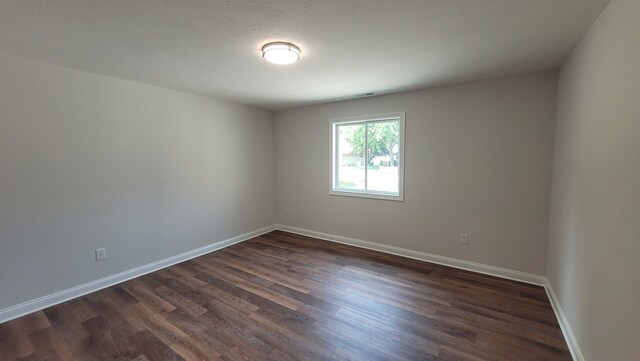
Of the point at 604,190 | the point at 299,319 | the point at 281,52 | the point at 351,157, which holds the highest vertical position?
the point at 281,52

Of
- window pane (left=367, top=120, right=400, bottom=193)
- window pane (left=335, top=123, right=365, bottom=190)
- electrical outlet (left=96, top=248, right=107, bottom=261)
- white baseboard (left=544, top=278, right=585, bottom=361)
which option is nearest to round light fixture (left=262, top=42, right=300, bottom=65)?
window pane (left=367, top=120, right=400, bottom=193)

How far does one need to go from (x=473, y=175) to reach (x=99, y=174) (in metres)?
4.35

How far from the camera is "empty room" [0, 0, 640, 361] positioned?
5.49ft

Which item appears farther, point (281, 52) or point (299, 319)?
point (299, 319)

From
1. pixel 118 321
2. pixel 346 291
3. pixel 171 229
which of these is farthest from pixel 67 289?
pixel 346 291

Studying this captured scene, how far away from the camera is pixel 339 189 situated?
4539 mm

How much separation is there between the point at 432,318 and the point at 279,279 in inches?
65.8

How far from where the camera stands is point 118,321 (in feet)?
7.65

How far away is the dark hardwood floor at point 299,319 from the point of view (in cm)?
196

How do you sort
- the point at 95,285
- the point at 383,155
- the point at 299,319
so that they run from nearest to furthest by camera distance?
1. the point at 299,319
2. the point at 95,285
3. the point at 383,155

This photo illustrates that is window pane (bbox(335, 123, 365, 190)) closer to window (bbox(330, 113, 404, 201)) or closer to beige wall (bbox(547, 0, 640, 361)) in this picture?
window (bbox(330, 113, 404, 201))

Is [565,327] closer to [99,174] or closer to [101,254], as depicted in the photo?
[101,254]

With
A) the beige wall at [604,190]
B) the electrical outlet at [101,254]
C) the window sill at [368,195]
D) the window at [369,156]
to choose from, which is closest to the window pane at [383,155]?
the window at [369,156]

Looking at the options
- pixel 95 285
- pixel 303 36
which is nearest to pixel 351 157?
pixel 303 36
